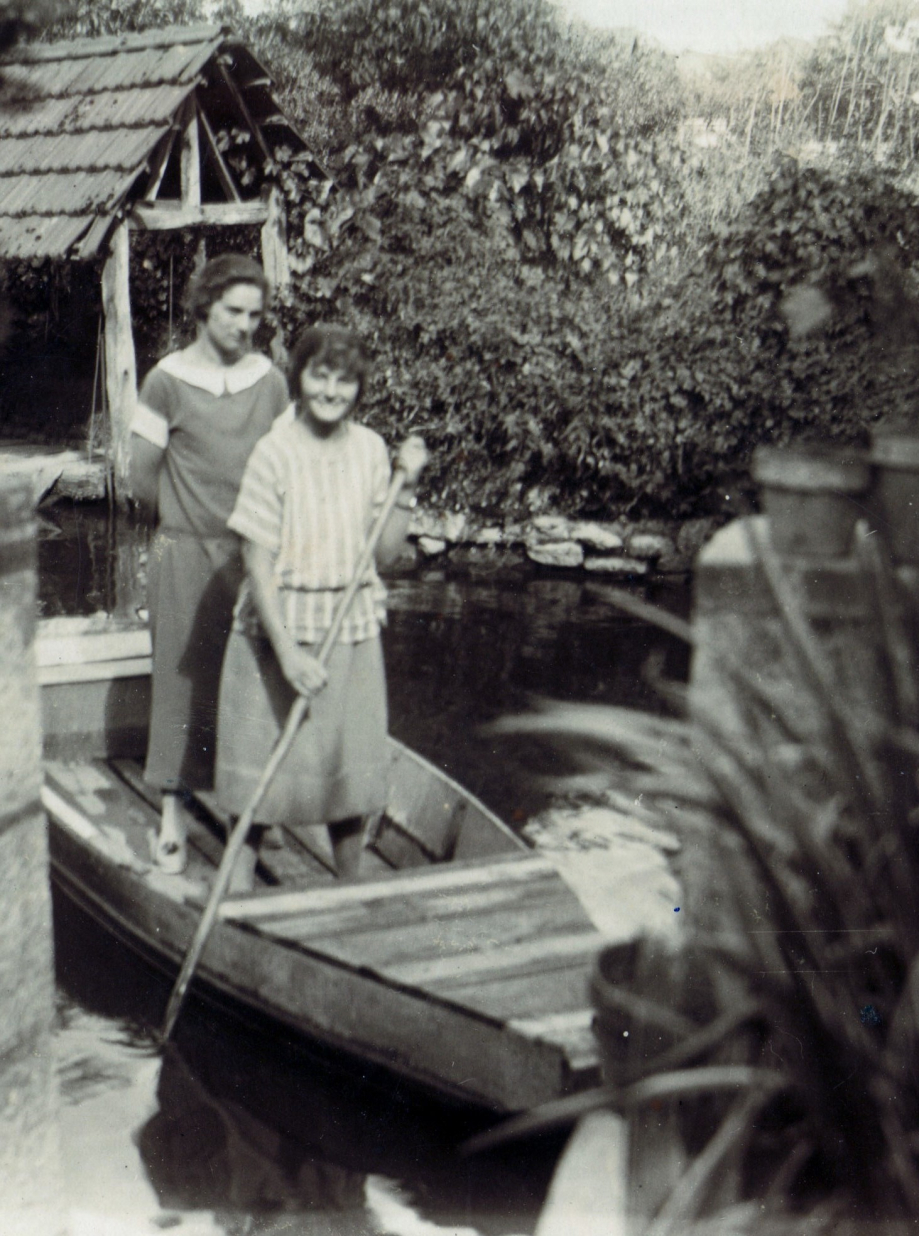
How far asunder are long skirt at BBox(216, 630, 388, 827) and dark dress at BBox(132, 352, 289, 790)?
0.41 m

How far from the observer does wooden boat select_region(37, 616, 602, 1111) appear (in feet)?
10.7

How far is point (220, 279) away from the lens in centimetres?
394

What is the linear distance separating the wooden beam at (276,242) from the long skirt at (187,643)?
7592mm

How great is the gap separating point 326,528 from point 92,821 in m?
1.73

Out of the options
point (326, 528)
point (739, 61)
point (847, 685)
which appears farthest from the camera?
point (739, 61)

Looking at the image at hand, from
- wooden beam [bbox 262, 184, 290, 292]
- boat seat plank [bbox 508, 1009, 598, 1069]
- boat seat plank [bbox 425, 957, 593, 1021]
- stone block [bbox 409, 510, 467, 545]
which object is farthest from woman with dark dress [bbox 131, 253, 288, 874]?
wooden beam [bbox 262, 184, 290, 292]

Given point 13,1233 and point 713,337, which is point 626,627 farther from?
point 13,1233

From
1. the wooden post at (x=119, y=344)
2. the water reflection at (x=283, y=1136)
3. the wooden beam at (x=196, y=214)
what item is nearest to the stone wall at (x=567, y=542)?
the wooden post at (x=119, y=344)

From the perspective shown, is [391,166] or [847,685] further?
[391,166]

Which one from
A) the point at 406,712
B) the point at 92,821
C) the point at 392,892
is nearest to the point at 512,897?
the point at 392,892

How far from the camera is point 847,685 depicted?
54.9 inches

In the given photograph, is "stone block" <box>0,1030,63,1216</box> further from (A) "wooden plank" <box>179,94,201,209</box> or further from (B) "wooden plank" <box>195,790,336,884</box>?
(A) "wooden plank" <box>179,94,201,209</box>

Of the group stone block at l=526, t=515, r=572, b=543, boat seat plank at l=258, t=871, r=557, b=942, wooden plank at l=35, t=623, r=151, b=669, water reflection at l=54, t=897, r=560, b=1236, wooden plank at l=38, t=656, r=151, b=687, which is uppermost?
stone block at l=526, t=515, r=572, b=543

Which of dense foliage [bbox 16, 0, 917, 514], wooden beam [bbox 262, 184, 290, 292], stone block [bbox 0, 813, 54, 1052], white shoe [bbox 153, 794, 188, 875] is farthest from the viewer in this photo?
wooden beam [bbox 262, 184, 290, 292]
